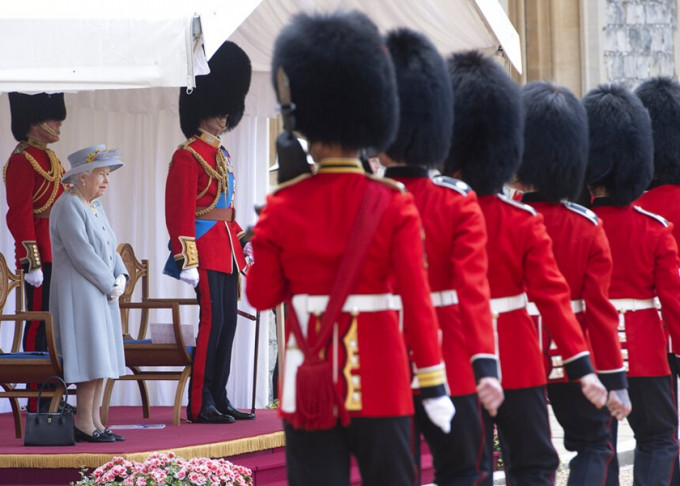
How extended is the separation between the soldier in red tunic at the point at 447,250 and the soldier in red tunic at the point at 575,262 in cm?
52

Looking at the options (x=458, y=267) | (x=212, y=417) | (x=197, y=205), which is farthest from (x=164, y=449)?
(x=458, y=267)

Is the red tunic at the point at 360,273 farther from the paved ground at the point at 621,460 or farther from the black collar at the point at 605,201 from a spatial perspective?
the paved ground at the point at 621,460

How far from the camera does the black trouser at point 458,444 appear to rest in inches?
161

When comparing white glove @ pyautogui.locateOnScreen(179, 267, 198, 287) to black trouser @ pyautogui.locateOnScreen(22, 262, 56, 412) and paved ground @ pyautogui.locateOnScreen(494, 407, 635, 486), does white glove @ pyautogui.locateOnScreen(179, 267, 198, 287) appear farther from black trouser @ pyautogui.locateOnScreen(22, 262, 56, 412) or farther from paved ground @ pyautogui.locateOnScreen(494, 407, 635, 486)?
paved ground @ pyautogui.locateOnScreen(494, 407, 635, 486)

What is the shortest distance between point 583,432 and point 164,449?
1.96 m

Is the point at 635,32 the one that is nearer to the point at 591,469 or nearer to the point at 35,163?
the point at 35,163

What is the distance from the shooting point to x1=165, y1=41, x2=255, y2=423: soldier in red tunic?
6.73m

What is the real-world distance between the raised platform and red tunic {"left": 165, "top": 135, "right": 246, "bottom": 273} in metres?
0.82

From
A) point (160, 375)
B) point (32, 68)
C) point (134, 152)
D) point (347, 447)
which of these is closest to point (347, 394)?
point (347, 447)

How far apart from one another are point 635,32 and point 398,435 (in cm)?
1294

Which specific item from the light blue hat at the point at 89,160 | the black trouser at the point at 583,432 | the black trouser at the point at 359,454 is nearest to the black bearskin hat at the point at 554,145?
the black trouser at the point at 583,432

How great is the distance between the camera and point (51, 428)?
19.8ft

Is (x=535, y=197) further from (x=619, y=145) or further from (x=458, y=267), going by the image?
(x=458, y=267)

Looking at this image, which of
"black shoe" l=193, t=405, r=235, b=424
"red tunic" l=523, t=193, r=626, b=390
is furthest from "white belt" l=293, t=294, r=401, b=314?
"black shoe" l=193, t=405, r=235, b=424
